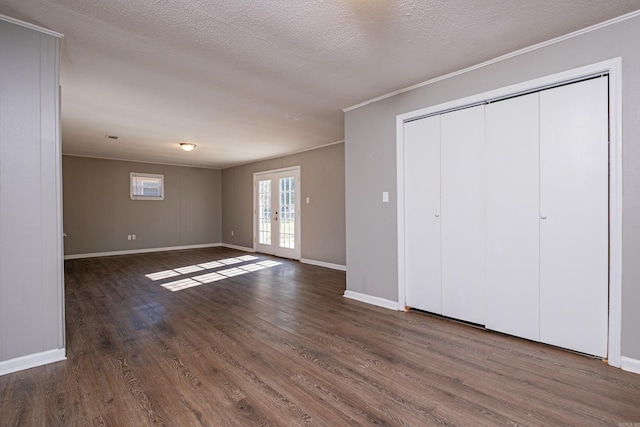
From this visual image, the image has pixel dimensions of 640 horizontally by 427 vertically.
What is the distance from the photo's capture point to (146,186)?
26.0 ft

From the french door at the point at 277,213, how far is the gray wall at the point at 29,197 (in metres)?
4.72

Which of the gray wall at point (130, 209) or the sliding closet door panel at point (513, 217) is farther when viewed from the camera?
the gray wall at point (130, 209)

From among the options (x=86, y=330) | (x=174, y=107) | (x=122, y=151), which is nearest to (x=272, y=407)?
(x=86, y=330)

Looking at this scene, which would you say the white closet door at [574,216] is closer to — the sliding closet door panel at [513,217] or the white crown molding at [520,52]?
→ the sliding closet door panel at [513,217]

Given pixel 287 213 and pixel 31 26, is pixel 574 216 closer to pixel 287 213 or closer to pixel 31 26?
pixel 31 26

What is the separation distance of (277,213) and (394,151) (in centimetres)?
442

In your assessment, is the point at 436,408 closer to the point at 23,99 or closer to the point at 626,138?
the point at 626,138

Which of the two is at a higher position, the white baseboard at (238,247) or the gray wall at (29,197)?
the gray wall at (29,197)

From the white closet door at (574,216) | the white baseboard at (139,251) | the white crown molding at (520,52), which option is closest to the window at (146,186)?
the white baseboard at (139,251)

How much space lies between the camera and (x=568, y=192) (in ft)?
7.74

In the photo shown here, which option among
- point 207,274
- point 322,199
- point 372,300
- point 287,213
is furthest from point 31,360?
point 287,213

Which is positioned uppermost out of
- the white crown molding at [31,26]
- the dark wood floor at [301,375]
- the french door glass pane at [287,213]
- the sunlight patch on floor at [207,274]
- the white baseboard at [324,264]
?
the white crown molding at [31,26]

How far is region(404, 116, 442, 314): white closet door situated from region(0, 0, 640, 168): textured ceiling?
56cm

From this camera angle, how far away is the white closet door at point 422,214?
3117mm
